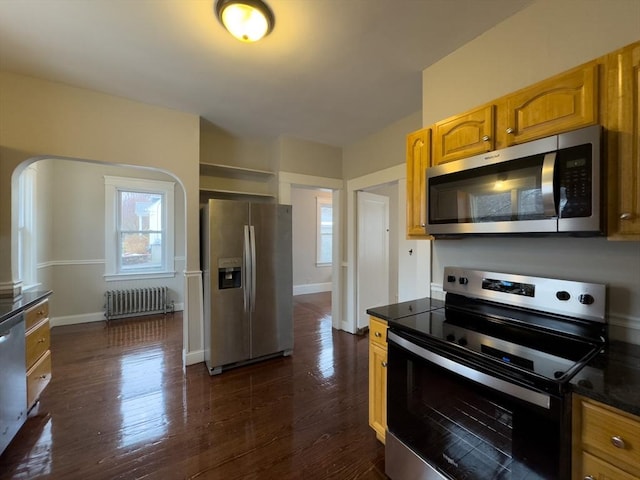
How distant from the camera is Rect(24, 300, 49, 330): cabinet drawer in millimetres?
1997

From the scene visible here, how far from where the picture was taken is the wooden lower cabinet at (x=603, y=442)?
82 centimetres

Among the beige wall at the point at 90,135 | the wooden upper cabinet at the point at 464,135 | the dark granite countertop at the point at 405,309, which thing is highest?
the beige wall at the point at 90,135

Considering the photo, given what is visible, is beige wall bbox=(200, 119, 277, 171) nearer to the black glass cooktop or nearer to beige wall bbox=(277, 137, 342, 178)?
beige wall bbox=(277, 137, 342, 178)

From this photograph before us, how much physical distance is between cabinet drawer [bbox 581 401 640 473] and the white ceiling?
6.55 feet

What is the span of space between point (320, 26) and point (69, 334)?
4824 millimetres

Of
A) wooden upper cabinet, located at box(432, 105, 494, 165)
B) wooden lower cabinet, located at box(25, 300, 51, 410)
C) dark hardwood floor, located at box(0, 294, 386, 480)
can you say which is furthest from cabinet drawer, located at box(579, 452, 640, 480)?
wooden lower cabinet, located at box(25, 300, 51, 410)

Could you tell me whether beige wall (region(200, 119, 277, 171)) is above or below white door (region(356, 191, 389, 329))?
above

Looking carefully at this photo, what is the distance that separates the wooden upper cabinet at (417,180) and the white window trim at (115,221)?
4509mm

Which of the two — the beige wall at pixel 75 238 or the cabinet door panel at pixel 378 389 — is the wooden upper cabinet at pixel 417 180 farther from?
the beige wall at pixel 75 238

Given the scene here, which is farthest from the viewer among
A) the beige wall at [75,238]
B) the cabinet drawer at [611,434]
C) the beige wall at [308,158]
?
the beige wall at [75,238]

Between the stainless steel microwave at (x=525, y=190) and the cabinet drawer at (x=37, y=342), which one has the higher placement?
the stainless steel microwave at (x=525, y=190)

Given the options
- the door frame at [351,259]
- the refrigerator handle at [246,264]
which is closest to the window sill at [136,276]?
the refrigerator handle at [246,264]

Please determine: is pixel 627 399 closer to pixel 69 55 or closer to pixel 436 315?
pixel 436 315

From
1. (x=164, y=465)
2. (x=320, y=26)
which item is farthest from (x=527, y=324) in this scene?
(x=164, y=465)
